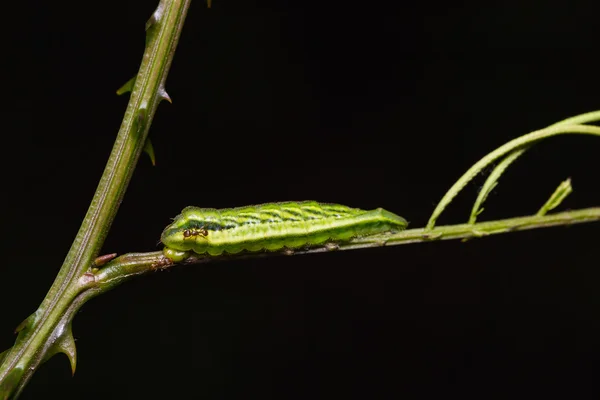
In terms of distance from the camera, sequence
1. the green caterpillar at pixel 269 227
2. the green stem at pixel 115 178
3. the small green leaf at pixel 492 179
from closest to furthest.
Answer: the green stem at pixel 115 178
the small green leaf at pixel 492 179
the green caterpillar at pixel 269 227

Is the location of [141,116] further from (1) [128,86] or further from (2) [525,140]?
(2) [525,140]

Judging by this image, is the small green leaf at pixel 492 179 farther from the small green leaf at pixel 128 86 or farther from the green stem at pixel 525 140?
the small green leaf at pixel 128 86

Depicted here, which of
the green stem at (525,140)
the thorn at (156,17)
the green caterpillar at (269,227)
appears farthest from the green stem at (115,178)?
the green stem at (525,140)

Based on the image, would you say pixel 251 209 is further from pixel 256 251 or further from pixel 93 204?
pixel 93 204

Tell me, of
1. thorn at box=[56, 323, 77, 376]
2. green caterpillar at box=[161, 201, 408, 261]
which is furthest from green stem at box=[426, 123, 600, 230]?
thorn at box=[56, 323, 77, 376]

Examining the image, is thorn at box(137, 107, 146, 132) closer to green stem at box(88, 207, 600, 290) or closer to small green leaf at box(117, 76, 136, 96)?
small green leaf at box(117, 76, 136, 96)

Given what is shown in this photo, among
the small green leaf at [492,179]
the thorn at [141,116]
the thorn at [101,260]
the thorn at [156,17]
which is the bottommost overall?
the thorn at [101,260]
